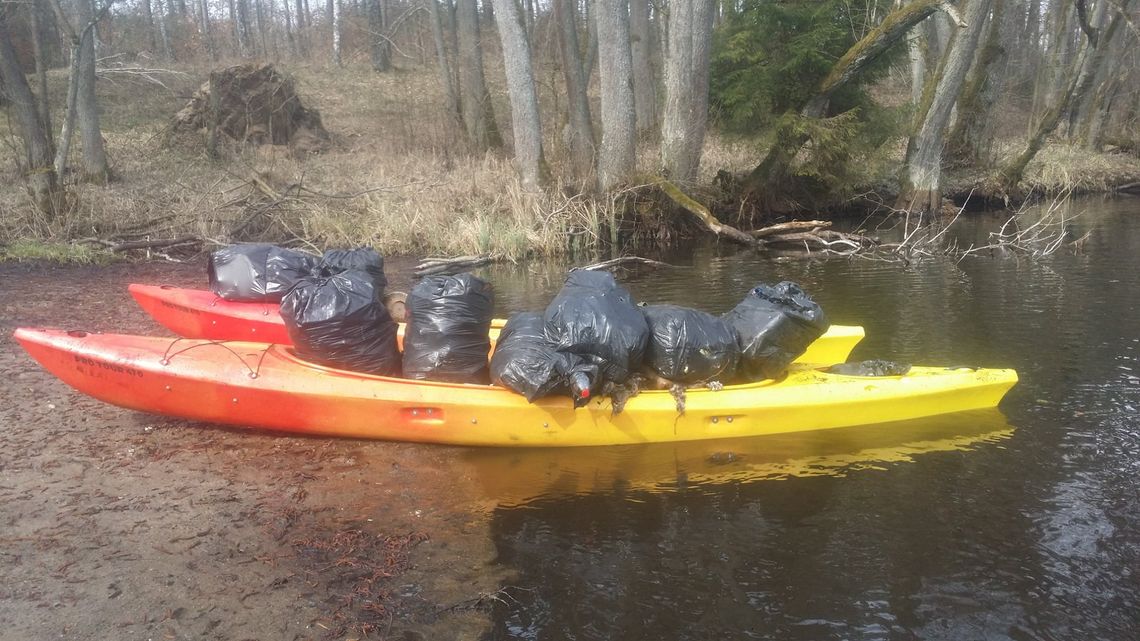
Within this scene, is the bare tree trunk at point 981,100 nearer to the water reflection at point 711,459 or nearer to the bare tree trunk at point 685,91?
the bare tree trunk at point 685,91

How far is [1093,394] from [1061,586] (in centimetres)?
252

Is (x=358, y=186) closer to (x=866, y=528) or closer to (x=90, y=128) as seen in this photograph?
(x=90, y=128)

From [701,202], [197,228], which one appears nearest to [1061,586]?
[701,202]

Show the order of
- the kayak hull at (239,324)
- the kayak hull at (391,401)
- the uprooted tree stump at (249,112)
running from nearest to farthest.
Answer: the kayak hull at (391,401), the kayak hull at (239,324), the uprooted tree stump at (249,112)

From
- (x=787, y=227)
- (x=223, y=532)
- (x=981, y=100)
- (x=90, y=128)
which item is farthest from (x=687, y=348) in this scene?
(x=981, y=100)

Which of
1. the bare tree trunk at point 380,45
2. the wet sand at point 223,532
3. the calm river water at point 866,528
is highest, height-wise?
the bare tree trunk at point 380,45

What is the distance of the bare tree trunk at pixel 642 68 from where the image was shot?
18.8 m

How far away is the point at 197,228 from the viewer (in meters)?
11.6

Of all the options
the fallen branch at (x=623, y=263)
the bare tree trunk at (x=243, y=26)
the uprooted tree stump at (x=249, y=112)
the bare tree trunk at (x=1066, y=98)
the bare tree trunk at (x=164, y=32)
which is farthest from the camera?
the bare tree trunk at (x=243, y=26)

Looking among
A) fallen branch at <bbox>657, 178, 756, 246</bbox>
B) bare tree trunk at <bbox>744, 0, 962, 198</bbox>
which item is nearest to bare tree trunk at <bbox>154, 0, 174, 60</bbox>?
fallen branch at <bbox>657, 178, 756, 246</bbox>

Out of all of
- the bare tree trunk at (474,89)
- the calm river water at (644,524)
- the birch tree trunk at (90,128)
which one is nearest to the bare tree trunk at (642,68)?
the bare tree trunk at (474,89)

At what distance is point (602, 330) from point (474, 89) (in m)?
14.5

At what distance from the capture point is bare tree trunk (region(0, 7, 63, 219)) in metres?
10.5

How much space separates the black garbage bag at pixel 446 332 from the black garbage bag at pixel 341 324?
0.17 meters
